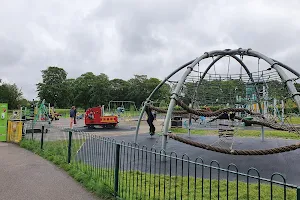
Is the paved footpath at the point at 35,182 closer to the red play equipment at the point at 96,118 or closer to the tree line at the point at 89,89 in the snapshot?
the red play equipment at the point at 96,118

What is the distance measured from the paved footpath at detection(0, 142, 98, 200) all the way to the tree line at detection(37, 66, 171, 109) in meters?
57.7

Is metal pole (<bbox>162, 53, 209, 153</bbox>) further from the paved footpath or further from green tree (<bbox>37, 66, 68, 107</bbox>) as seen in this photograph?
green tree (<bbox>37, 66, 68, 107</bbox>)

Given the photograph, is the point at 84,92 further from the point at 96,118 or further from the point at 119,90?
the point at 96,118

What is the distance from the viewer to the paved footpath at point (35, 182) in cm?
497

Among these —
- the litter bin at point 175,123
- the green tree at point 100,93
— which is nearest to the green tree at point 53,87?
the green tree at point 100,93

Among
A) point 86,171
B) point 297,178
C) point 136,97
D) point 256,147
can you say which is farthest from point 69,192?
point 136,97

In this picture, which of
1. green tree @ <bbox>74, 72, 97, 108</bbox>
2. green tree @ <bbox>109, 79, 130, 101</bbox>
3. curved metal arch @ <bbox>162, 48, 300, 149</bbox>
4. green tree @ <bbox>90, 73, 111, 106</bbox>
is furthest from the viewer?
green tree @ <bbox>109, 79, 130, 101</bbox>

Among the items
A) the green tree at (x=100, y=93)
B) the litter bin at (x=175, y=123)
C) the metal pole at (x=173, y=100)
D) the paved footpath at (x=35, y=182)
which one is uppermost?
the green tree at (x=100, y=93)

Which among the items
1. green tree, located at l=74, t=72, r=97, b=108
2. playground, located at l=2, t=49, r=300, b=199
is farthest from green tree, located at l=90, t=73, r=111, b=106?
playground, located at l=2, t=49, r=300, b=199

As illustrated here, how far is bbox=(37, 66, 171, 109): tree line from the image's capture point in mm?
65938

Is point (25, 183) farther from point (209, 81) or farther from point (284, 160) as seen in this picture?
point (209, 81)

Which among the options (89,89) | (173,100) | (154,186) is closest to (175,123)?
(173,100)

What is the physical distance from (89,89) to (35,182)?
6348 centimetres

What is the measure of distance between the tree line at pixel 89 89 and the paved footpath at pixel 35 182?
189ft
